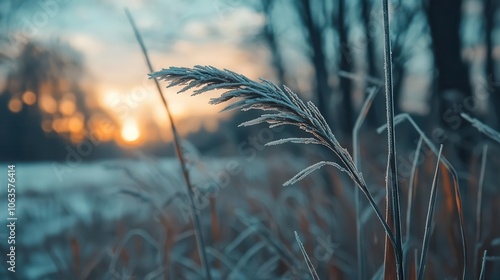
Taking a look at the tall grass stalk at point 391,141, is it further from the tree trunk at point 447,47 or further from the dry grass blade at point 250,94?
the tree trunk at point 447,47

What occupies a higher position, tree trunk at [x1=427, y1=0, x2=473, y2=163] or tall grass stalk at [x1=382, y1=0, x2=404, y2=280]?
tree trunk at [x1=427, y1=0, x2=473, y2=163]

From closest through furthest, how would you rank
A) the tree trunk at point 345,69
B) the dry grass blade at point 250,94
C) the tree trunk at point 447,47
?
the dry grass blade at point 250,94 < the tree trunk at point 447,47 < the tree trunk at point 345,69

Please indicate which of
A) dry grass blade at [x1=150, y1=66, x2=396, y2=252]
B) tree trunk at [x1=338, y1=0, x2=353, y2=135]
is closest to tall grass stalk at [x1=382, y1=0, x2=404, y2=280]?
dry grass blade at [x1=150, y1=66, x2=396, y2=252]

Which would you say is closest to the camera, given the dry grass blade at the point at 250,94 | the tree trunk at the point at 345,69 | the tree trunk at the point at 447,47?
the dry grass blade at the point at 250,94

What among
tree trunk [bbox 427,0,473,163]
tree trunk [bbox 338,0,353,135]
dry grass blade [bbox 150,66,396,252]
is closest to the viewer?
dry grass blade [bbox 150,66,396,252]

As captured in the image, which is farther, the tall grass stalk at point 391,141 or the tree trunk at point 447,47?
the tree trunk at point 447,47

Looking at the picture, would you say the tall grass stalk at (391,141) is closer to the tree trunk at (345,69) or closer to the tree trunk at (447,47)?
the tree trunk at (345,69)

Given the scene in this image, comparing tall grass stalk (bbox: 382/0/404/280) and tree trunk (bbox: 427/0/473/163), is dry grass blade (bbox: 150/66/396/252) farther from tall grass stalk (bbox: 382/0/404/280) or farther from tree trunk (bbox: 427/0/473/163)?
tree trunk (bbox: 427/0/473/163)

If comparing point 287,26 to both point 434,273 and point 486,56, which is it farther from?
point 434,273

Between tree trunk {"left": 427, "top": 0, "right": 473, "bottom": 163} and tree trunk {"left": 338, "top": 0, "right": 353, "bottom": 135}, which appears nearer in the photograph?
tree trunk {"left": 427, "top": 0, "right": 473, "bottom": 163}

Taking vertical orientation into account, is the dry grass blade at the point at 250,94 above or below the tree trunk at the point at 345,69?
below

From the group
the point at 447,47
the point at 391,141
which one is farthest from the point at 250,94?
the point at 447,47

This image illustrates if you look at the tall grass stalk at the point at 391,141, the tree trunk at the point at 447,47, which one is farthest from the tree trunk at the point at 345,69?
the tall grass stalk at the point at 391,141

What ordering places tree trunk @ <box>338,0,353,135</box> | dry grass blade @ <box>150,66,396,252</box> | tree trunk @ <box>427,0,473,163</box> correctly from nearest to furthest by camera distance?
dry grass blade @ <box>150,66,396,252</box>, tree trunk @ <box>427,0,473,163</box>, tree trunk @ <box>338,0,353,135</box>
